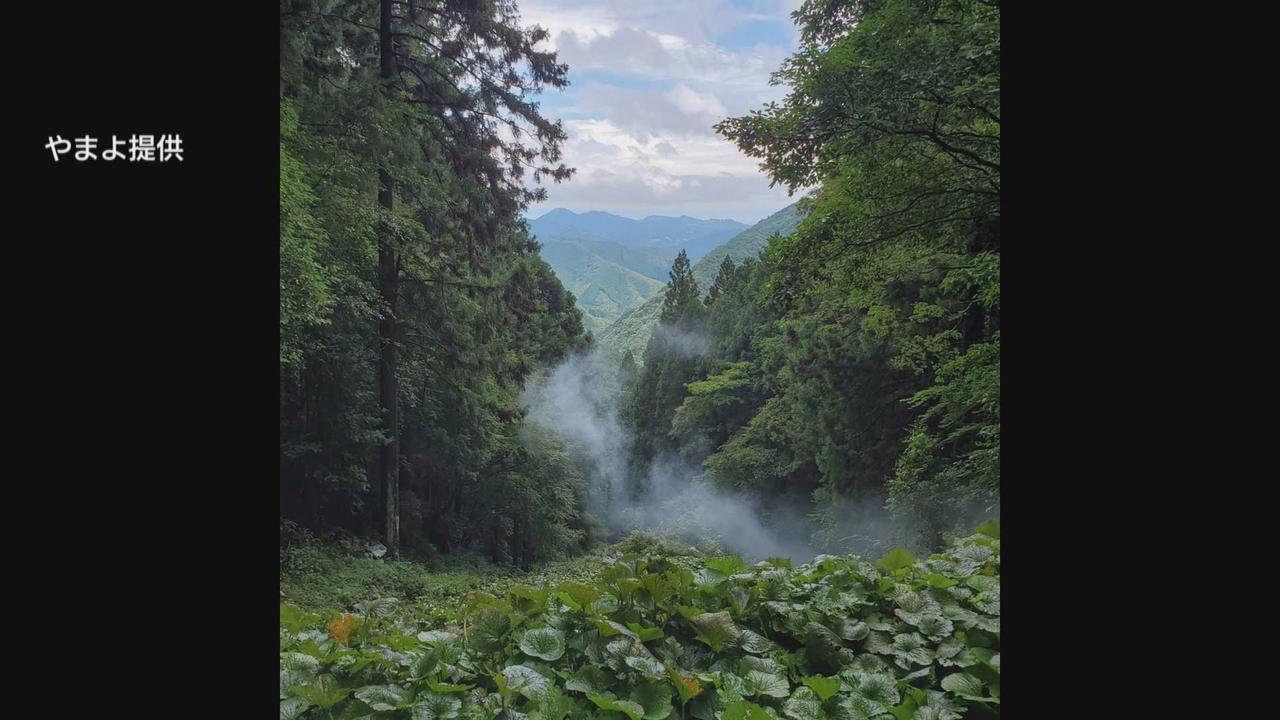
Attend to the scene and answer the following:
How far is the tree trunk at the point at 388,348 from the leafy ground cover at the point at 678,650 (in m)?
11.1

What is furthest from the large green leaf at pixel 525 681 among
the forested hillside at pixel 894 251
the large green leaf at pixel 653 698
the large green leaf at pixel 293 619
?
the forested hillside at pixel 894 251

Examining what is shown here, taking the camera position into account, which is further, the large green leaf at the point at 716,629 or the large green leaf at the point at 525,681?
the large green leaf at the point at 716,629

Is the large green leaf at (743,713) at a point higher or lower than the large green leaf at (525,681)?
lower

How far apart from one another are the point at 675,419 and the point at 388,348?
648 inches

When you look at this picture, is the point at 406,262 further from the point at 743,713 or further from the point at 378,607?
the point at 743,713

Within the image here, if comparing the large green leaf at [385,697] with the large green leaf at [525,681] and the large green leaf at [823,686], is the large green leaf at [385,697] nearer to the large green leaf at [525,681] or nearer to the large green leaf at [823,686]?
the large green leaf at [525,681]

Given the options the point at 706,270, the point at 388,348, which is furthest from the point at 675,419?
the point at 706,270

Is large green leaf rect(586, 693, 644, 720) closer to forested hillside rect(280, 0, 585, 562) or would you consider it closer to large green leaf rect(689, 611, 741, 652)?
large green leaf rect(689, 611, 741, 652)

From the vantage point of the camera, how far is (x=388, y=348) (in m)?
13.9

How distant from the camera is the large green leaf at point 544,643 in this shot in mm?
2123

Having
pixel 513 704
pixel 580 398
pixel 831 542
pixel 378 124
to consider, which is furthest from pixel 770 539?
pixel 513 704

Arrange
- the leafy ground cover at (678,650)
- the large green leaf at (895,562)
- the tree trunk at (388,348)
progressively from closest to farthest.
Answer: the leafy ground cover at (678,650)
the large green leaf at (895,562)
the tree trunk at (388,348)
